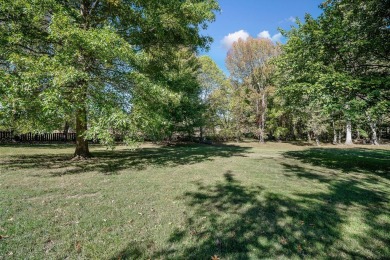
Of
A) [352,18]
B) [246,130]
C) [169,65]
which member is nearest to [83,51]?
[169,65]

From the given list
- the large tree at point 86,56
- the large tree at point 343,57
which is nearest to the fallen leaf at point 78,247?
the large tree at point 86,56

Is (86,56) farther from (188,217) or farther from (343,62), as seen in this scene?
(343,62)

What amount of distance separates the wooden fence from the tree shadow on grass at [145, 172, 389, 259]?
21741mm

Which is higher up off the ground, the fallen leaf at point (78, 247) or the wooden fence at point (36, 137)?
the wooden fence at point (36, 137)

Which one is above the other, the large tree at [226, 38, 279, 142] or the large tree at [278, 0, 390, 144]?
the large tree at [226, 38, 279, 142]

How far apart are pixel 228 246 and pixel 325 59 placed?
1037 centimetres

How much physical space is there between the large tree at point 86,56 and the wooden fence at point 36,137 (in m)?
14.1

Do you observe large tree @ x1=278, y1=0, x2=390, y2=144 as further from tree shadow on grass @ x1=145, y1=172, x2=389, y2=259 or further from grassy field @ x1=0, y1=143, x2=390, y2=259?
tree shadow on grass @ x1=145, y1=172, x2=389, y2=259

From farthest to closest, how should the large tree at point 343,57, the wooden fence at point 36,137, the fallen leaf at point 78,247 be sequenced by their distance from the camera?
the wooden fence at point 36,137 → the large tree at point 343,57 → the fallen leaf at point 78,247

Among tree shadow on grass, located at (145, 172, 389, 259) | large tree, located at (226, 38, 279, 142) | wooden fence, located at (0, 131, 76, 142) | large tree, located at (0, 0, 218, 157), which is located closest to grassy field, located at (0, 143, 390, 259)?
tree shadow on grass, located at (145, 172, 389, 259)

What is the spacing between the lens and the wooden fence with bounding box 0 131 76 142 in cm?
2060

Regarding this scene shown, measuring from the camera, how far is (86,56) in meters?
8.96

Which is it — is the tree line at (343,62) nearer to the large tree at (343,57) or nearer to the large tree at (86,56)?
the large tree at (343,57)

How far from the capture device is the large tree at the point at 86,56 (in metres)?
7.27
